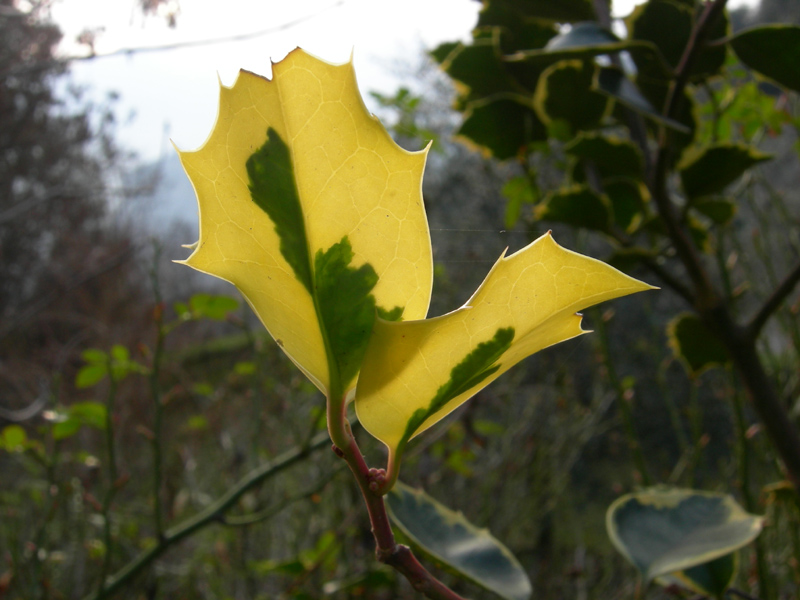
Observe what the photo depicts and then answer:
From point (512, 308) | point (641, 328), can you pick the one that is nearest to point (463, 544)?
point (512, 308)

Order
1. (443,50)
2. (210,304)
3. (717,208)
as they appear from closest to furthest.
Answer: (717,208), (443,50), (210,304)

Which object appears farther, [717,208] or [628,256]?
[717,208]

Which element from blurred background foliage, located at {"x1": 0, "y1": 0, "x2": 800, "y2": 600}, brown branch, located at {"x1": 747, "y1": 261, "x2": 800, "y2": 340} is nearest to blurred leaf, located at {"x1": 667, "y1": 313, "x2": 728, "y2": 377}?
blurred background foliage, located at {"x1": 0, "y1": 0, "x2": 800, "y2": 600}

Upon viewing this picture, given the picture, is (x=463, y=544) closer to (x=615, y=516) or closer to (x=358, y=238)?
(x=615, y=516)

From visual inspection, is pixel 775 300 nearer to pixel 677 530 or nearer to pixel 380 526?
pixel 677 530

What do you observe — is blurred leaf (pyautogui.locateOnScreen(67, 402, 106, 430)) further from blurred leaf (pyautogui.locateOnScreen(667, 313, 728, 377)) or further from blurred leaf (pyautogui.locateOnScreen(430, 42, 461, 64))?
blurred leaf (pyautogui.locateOnScreen(667, 313, 728, 377))

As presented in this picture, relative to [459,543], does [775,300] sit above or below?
above

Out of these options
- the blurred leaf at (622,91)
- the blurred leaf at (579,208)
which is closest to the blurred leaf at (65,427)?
the blurred leaf at (579,208)

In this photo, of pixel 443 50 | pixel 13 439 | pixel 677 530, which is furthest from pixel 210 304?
pixel 677 530
